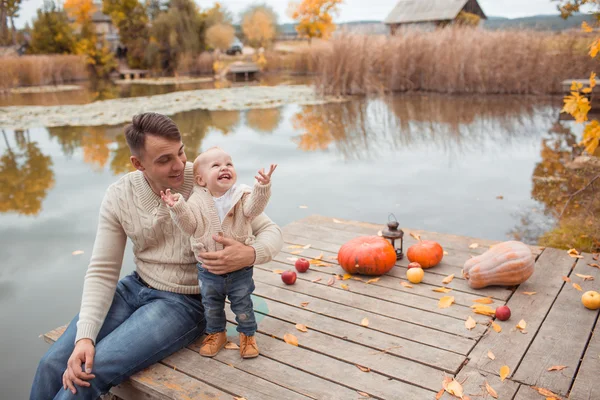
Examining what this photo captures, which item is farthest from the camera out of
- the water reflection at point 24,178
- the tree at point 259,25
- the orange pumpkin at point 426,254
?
the tree at point 259,25

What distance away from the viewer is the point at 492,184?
20.4ft

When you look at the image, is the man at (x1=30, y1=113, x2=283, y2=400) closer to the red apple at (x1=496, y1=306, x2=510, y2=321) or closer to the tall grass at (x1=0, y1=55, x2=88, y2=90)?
the red apple at (x1=496, y1=306, x2=510, y2=321)

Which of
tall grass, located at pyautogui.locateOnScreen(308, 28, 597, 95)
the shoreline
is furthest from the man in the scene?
tall grass, located at pyautogui.locateOnScreen(308, 28, 597, 95)

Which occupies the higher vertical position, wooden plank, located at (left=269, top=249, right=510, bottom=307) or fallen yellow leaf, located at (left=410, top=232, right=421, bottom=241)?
fallen yellow leaf, located at (left=410, top=232, right=421, bottom=241)

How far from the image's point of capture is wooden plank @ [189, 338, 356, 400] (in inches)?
82.2

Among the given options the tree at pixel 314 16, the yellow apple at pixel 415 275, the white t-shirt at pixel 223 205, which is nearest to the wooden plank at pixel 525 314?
the yellow apple at pixel 415 275

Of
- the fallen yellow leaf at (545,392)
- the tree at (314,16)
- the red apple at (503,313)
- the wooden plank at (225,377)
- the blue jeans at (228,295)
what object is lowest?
the wooden plank at (225,377)

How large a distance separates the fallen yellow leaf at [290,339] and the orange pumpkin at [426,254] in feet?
3.80

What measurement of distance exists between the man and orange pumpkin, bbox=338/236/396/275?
0.91 m

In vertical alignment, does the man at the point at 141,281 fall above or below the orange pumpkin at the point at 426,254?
above

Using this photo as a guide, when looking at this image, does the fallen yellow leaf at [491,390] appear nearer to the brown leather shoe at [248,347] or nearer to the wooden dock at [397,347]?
the wooden dock at [397,347]

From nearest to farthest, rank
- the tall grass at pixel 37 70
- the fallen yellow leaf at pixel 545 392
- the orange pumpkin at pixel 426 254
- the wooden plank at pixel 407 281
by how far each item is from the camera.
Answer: the fallen yellow leaf at pixel 545 392 → the wooden plank at pixel 407 281 → the orange pumpkin at pixel 426 254 → the tall grass at pixel 37 70

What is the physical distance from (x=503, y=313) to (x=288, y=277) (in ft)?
4.09

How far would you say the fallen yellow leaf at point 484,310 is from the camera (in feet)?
8.82
